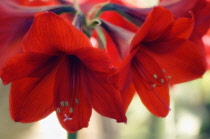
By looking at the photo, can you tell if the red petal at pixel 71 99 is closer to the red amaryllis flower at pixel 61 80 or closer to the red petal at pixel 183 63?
the red amaryllis flower at pixel 61 80

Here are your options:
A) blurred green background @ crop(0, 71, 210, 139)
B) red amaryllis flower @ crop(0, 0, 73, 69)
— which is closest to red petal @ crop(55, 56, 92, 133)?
red amaryllis flower @ crop(0, 0, 73, 69)

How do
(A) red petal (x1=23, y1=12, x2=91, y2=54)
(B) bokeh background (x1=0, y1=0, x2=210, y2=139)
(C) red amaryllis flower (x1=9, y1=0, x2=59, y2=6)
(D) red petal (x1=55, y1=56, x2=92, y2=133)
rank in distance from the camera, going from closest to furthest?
(A) red petal (x1=23, y1=12, x2=91, y2=54) → (D) red petal (x1=55, y1=56, x2=92, y2=133) → (C) red amaryllis flower (x1=9, y1=0, x2=59, y2=6) → (B) bokeh background (x1=0, y1=0, x2=210, y2=139)

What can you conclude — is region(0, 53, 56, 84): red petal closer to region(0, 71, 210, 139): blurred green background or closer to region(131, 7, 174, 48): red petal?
region(131, 7, 174, 48): red petal

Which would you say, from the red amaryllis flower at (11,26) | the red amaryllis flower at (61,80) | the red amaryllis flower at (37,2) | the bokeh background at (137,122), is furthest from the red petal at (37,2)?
the bokeh background at (137,122)

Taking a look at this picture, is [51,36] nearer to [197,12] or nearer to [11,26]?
[11,26]

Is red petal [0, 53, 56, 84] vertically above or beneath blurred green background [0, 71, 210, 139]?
above

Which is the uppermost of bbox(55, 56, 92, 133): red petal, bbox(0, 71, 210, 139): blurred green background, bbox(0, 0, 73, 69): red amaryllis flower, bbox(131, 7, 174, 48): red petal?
bbox(131, 7, 174, 48): red petal

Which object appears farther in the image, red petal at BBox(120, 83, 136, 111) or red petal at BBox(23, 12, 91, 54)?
red petal at BBox(120, 83, 136, 111)

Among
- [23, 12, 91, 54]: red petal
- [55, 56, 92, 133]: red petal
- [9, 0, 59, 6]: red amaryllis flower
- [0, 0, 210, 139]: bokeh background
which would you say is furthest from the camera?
[0, 0, 210, 139]: bokeh background
